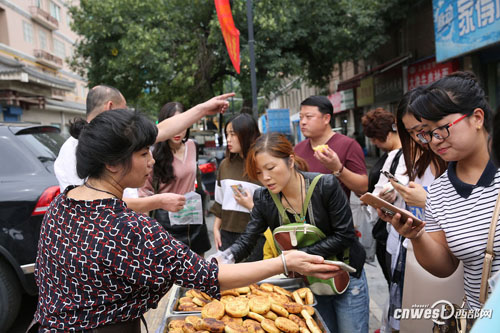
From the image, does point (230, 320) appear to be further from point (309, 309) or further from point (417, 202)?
point (417, 202)

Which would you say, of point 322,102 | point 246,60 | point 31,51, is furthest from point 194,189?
point 31,51

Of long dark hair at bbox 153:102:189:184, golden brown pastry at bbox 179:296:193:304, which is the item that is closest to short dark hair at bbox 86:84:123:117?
long dark hair at bbox 153:102:189:184

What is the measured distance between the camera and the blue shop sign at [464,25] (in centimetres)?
835

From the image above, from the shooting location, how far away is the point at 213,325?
1724 mm

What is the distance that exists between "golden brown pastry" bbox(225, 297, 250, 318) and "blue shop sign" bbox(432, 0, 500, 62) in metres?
9.09

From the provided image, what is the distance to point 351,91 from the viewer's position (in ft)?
68.1

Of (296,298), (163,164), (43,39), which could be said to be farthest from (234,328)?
(43,39)

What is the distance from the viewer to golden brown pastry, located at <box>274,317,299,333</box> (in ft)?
5.62

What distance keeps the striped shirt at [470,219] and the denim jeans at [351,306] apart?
0.66 meters

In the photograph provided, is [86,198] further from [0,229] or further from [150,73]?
[150,73]

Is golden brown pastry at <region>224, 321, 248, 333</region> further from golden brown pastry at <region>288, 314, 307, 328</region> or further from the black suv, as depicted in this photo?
the black suv

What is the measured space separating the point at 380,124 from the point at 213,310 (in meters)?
2.14

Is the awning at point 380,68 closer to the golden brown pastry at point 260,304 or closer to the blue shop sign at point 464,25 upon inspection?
the blue shop sign at point 464,25

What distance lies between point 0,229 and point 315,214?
295cm
